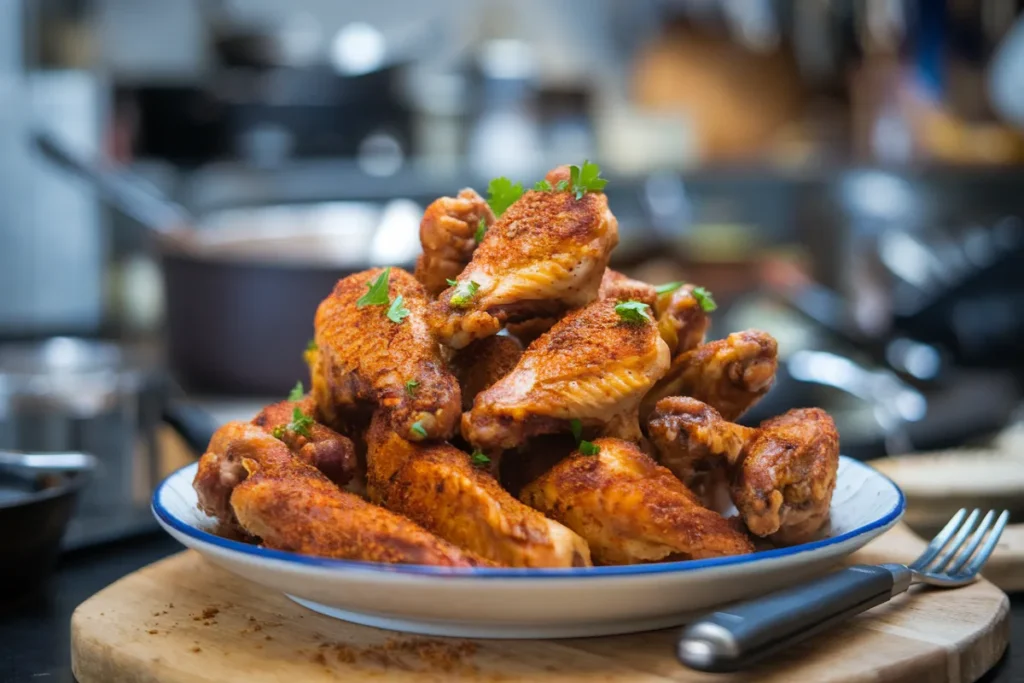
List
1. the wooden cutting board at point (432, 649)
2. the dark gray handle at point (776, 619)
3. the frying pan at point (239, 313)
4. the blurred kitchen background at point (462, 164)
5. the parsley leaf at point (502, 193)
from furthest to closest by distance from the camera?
the blurred kitchen background at point (462, 164), the frying pan at point (239, 313), the parsley leaf at point (502, 193), the wooden cutting board at point (432, 649), the dark gray handle at point (776, 619)

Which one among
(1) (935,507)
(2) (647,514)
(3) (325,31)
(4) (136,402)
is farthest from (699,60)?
(2) (647,514)

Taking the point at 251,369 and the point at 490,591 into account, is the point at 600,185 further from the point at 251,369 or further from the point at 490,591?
the point at 251,369

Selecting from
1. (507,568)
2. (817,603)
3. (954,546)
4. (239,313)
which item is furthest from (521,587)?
(239,313)

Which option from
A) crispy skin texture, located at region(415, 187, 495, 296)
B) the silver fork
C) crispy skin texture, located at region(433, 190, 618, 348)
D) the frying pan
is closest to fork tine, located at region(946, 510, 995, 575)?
the silver fork

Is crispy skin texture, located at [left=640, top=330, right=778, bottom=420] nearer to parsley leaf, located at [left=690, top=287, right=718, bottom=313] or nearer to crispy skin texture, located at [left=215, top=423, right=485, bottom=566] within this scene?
parsley leaf, located at [left=690, top=287, right=718, bottom=313]

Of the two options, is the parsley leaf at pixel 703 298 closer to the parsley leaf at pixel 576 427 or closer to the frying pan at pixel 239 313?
the parsley leaf at pixel 576 427

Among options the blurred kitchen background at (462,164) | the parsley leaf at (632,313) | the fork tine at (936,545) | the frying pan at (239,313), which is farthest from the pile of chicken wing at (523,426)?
the blurred kitchen background at (462,164)
